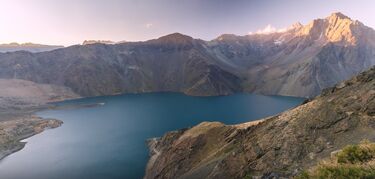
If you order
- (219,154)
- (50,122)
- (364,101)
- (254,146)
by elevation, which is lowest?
(50,122)

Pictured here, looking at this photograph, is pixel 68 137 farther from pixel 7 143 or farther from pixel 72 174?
pixel 72 174

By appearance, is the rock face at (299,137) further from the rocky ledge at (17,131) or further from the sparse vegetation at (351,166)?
the rocky ledge at (17,131)

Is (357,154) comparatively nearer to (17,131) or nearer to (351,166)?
(351,166)

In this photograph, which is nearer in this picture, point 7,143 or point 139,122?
point 7,143

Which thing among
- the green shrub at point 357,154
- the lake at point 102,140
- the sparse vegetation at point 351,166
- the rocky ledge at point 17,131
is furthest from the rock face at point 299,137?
the rocky ledge at point 17,131

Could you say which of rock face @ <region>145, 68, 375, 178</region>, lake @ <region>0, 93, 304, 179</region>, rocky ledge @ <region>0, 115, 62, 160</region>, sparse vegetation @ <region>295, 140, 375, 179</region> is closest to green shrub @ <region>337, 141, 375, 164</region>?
sparse vegetation @ <region>295, 140, 375, 179</region>

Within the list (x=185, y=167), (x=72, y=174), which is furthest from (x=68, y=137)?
(x=185, y=167)
